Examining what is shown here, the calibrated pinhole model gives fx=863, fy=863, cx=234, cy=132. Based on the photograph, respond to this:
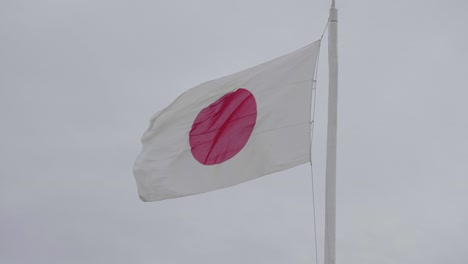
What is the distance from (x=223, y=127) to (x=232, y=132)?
1.27 ft

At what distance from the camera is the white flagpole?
14766 millimetres

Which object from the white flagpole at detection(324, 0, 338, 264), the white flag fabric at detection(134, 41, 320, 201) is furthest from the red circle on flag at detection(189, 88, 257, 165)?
the white flagpole at detection(324, 0, 338, 264)

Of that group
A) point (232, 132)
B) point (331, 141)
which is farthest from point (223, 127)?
point (331, 141)

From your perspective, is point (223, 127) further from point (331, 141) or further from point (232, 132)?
point (331, 141)

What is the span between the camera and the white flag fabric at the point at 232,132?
16.1 meters

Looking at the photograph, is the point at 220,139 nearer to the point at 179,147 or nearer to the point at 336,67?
the point at 179,147

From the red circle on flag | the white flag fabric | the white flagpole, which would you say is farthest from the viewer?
the red circle on flag

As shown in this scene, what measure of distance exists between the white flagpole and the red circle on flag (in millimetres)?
1659

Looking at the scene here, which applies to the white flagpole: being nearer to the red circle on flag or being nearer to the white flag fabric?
the white flag fabric

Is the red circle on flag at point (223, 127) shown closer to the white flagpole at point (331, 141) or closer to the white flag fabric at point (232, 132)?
the white flag fabric at point (232, 132)

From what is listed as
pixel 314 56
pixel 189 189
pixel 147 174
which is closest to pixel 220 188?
pixel 189 189

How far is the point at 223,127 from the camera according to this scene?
55.9 feet

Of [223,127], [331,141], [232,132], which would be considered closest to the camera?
[331,141]

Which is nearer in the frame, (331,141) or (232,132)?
(331,141)
